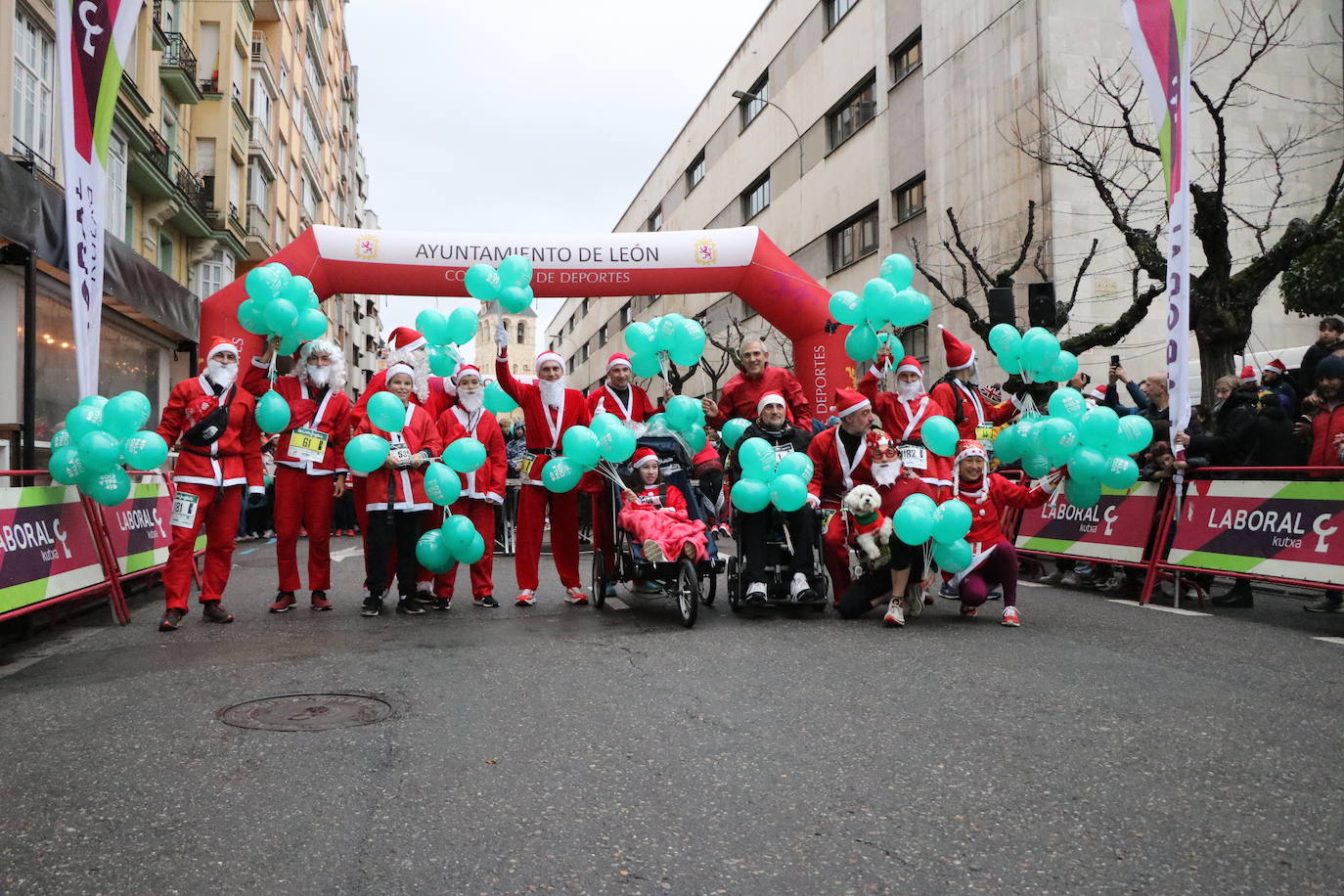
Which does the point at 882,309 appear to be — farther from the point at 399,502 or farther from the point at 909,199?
the point at 909,199

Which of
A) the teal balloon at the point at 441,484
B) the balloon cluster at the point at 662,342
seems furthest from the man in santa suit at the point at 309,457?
the balloon cluster at the point at 662,342

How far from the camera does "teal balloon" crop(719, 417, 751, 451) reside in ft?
29.1

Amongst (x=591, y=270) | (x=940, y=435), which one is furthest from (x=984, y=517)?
(x=591, y=270)

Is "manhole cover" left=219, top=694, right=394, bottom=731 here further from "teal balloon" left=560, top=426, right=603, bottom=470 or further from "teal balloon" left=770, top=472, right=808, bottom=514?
"teal balloon" left=770, top=472, right=808, bottom=514

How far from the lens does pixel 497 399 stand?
9133mm

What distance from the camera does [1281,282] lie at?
795 inches

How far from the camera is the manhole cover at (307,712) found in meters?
4.66

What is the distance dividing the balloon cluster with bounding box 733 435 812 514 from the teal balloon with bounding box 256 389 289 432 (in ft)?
11.2

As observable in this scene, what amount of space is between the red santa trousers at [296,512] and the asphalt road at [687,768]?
1.54 metres

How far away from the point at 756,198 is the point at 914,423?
32.2 metres

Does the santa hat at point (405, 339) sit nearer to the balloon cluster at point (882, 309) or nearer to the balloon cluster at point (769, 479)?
the balloon cluster at point (769, 479)

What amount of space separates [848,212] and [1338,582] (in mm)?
23448

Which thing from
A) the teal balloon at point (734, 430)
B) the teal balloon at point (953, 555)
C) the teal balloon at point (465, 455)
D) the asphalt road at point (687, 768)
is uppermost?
the teal balloon at point (734, 430)

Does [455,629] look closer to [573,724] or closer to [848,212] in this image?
[573,724]
